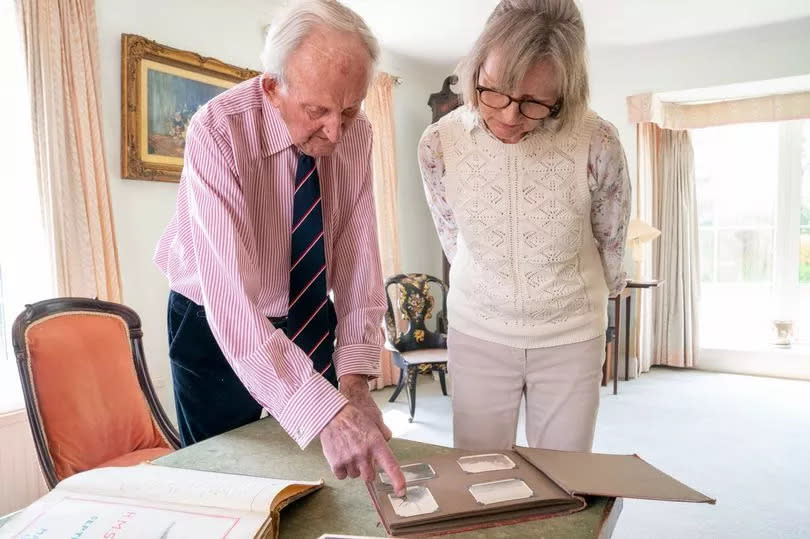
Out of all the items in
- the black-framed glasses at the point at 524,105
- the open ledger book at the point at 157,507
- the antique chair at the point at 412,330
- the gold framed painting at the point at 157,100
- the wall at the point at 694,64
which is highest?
the wall at the point at 694,64


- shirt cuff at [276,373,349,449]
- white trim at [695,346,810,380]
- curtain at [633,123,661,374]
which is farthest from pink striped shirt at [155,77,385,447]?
white trim at [695,346,810,380]

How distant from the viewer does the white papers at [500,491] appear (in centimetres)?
80

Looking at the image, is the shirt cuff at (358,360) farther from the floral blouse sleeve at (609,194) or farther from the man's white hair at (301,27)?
the floral blouse sleeve at (609,194)

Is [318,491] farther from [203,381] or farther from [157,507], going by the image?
[203,381]

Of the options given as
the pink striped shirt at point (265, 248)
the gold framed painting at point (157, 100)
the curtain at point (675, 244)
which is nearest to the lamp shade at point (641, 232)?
A: the curtain at point (675, 244)

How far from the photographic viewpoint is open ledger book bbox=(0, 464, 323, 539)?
0.67m

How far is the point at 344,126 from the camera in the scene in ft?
3.41

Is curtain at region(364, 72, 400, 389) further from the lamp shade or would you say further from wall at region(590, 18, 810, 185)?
the lamp shade

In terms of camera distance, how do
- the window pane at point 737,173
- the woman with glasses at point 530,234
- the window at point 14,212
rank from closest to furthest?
the woman with glasses at point 530,234 → the window at point 14,212 → the window pane at point 737,173

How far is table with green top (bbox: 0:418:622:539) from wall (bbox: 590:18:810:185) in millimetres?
4184

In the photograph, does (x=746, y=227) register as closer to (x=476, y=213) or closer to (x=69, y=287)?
(x=476, y=213)

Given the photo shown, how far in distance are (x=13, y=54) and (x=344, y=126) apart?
2394 mm

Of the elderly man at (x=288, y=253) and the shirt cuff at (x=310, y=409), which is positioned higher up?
the elderly man at (x=288, y=253)

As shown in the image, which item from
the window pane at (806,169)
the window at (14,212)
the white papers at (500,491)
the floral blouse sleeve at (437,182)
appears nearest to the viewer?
the white papers at (500,491)
